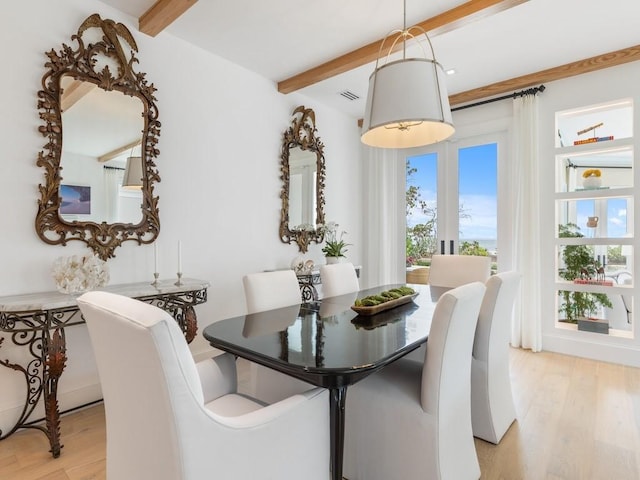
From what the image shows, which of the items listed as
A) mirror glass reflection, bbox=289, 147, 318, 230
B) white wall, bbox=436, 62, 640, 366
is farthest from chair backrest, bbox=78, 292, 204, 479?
white wall, bbox=436, 62, 640, 366

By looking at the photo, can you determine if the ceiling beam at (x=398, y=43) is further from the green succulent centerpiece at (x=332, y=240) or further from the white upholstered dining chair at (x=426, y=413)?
the white upholstered dining chair at (x=426, y=413)

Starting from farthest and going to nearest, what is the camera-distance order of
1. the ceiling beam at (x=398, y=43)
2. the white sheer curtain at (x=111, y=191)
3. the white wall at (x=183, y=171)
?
1. the white sheer curtain at (x=111, y=191)
2. the ceiling beam at (x=398, y=43)
3. the white wall at (x=183, y=171)

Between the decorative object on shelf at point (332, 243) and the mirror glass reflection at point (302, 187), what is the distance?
0.18 meters

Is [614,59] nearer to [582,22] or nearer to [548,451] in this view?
[582,22]

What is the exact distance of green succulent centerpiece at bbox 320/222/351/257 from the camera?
405 centimetres

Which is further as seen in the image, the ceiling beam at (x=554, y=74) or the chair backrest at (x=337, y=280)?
the ceiling beam at (x=554, y=74)

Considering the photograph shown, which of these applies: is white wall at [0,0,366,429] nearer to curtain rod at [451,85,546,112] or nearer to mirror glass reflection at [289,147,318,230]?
mirror glass reflection at [289,147,318,230]

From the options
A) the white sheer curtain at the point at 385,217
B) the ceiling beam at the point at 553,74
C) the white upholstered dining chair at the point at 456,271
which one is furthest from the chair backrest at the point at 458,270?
the ceiling beam at the point at 553,74

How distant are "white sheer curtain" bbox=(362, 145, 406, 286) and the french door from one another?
14 centimetres

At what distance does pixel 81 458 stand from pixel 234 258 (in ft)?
5.96

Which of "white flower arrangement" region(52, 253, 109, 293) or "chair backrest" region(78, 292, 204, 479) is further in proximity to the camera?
"white flower arrangement" region(52, 253, 109, 293)

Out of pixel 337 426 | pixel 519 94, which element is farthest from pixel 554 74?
pixel 337 426

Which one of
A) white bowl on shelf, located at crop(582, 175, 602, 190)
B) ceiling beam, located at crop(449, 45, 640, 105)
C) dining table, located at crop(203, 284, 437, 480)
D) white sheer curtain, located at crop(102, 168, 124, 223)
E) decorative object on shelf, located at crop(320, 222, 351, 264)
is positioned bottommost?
dining table, located at crop(203, 284, 437, 480)

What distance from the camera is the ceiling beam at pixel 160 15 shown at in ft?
7.67
